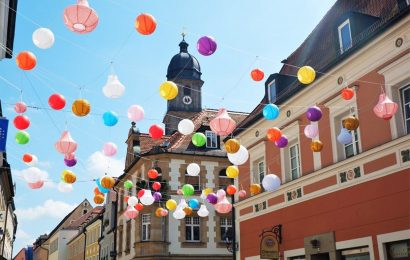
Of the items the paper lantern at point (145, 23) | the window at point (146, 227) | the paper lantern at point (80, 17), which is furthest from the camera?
the window at point (146, 227)

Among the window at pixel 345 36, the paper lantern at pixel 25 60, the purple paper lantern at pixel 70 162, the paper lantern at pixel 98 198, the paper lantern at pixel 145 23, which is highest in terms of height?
the window at pixel 345 36

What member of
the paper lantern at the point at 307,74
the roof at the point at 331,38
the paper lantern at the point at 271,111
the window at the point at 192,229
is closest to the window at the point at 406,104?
the roof at the point at 331,38

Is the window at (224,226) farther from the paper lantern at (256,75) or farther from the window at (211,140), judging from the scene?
the paper lantern at (256,75)

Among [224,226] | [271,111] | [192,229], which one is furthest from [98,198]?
[224,226]

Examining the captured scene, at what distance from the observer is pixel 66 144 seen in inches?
461

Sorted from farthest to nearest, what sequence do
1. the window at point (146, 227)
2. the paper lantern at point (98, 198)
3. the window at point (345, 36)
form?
1. the window at point (146, 227)
2. the paper lantern at point (98, 198)
3. the window at point (345, 36)

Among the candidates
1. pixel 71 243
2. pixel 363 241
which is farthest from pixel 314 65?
pixel 71 243

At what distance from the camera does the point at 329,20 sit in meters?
17.0

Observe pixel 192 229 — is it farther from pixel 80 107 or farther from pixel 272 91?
pixel 80 107

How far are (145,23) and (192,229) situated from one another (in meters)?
21.6

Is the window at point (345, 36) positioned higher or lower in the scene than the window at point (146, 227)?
higher

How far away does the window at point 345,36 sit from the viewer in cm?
1406

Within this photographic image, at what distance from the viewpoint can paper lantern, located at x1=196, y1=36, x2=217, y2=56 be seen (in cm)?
1019

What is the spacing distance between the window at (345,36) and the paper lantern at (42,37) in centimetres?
826
